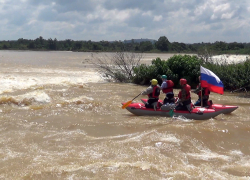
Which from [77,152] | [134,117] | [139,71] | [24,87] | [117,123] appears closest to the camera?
[77,152]

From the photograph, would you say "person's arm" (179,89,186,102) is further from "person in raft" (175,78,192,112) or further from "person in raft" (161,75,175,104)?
"person in raft" (161,75,175,104)

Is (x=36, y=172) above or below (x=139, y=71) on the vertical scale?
below

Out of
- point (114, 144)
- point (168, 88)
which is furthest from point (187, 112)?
point (114, 144)

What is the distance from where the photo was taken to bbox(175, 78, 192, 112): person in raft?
26.7 feet

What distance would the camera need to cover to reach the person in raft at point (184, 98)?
8.15 meters

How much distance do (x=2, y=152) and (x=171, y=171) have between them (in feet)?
11.1

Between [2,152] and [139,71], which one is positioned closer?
[2,152]

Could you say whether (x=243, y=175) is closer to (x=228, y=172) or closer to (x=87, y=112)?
(x=228, y=172)

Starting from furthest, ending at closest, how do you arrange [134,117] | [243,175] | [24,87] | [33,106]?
[24,87] < [33,106] < [134,117] < [243,175]

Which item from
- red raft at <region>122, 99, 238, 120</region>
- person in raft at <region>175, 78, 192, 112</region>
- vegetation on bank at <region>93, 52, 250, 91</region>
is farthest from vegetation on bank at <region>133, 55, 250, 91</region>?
person in raft at <region>175, 78, 192, 112</region>

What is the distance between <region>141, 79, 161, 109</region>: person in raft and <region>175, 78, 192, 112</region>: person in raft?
62cm

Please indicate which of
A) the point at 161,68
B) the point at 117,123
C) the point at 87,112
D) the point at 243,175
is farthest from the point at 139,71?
the point at 243,175

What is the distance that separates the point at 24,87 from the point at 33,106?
484cm

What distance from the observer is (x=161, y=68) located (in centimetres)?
1521
